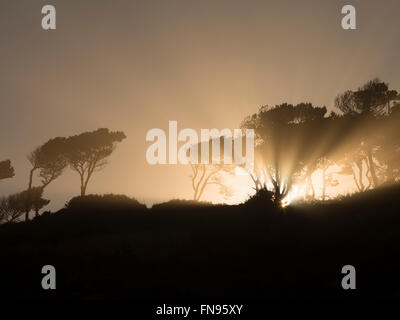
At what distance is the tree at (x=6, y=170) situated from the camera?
46.2 meters

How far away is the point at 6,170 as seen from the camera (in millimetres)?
46500

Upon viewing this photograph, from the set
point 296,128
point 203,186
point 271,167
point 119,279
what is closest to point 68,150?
point 203,186

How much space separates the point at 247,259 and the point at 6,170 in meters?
44.2

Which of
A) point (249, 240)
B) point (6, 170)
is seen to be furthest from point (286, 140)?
point (6, 170)

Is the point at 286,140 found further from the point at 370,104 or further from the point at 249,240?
the point at 249,240

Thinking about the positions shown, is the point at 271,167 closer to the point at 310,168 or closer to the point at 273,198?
the point at 310,168

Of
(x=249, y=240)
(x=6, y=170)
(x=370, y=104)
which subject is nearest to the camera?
(x=249, y=240)

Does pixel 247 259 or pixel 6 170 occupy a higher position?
pixel 6 170

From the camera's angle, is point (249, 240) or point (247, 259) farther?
point (249, 240)

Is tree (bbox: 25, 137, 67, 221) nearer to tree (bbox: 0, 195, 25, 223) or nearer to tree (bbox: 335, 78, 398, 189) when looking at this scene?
tree (bbox: 0, 195, 25, 223)

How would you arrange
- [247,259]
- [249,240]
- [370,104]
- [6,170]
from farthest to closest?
1. [6,170]
2. [370,104]
3. [249,240]
4. [247,259]

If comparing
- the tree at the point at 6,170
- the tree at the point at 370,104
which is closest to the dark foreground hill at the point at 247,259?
the tree at the point at 370,104

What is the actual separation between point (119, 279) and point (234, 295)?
14.5 ft

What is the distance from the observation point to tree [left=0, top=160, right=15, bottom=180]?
1820 inches
